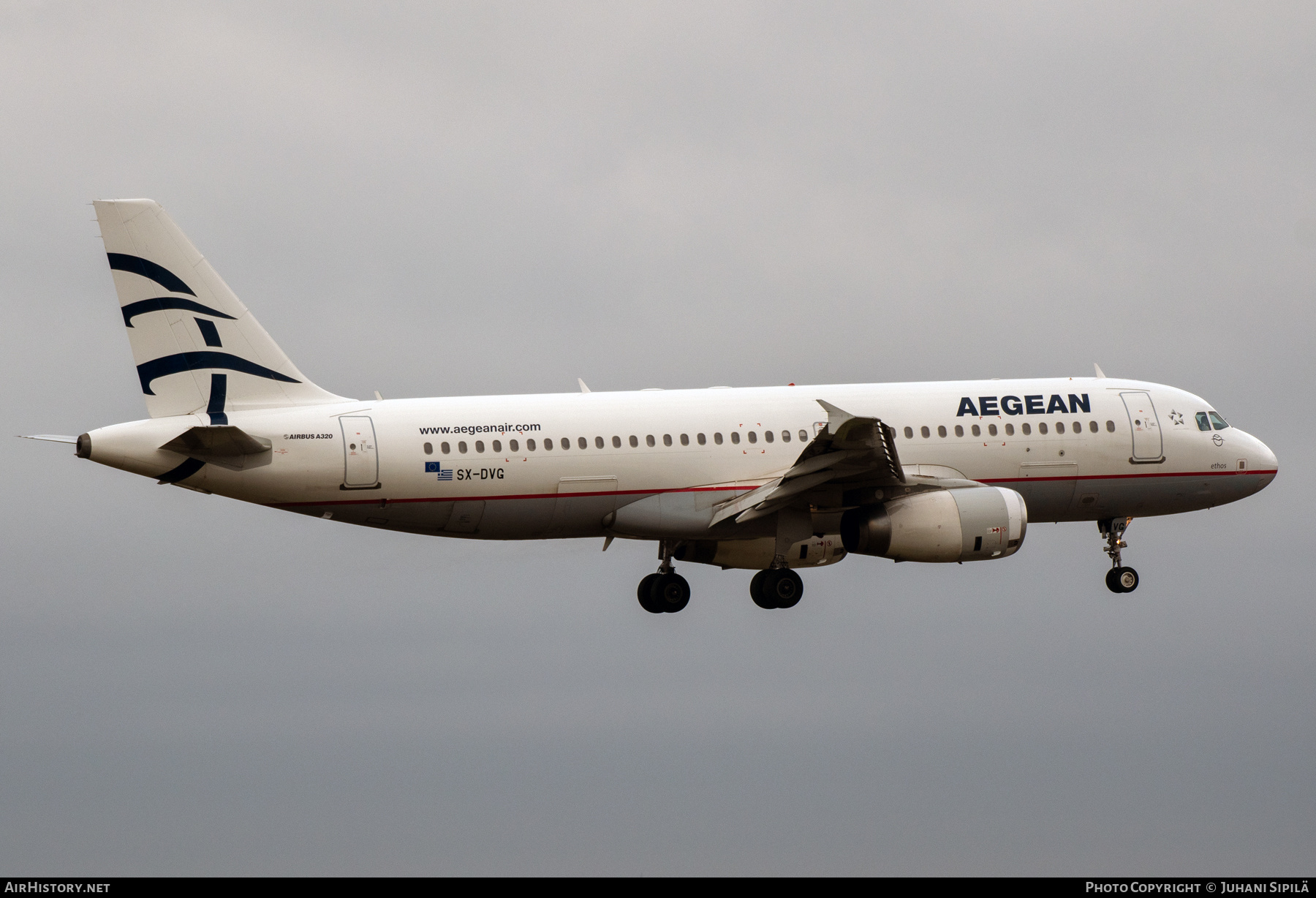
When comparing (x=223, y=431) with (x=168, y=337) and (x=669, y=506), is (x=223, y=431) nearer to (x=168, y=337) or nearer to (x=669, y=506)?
(x=168, y=337)

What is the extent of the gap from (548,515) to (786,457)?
596 centimetres

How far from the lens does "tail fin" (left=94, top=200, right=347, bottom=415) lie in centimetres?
3609

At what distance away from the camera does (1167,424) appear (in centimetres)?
4209

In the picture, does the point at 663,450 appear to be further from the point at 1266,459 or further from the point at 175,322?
the point at 1266,459

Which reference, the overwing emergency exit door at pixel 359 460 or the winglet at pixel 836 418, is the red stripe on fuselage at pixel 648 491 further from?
the winglet at pixel 836 418

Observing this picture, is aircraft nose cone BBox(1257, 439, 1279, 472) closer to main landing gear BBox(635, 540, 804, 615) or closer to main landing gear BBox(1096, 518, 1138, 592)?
main landing gear BBox(1096, 518, 1138, 592)

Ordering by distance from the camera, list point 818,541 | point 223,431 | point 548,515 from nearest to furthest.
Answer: point 223,431
point 548,515
point 818,541

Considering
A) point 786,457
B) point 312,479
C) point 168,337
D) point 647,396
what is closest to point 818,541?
point 786,457

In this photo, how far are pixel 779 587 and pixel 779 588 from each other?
0.02 meters

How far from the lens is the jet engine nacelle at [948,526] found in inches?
1474

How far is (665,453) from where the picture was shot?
127 ft

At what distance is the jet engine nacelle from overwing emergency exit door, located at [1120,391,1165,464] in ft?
17.5

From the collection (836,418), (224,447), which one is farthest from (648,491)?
(224,447)

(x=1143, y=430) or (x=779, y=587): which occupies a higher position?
(x=1143, y=430)
